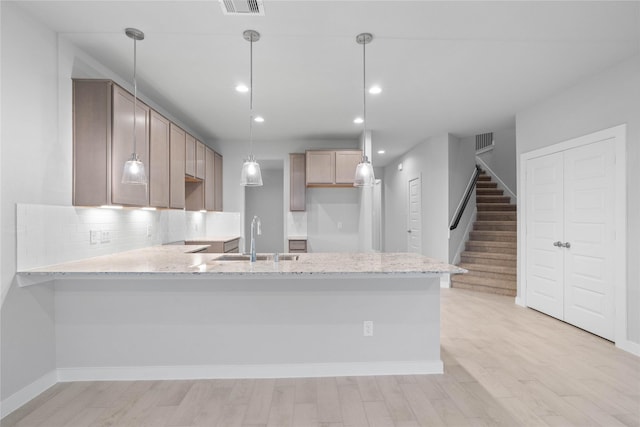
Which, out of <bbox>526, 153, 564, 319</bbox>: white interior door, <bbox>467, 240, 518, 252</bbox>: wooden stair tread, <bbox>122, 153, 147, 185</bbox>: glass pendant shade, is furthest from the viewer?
<bbox>467, 240, 518, 252</bbox>: wooden stair tread

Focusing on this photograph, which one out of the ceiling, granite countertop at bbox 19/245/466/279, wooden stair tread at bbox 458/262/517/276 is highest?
the ceiling

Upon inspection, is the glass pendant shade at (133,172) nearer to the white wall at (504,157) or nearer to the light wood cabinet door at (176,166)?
the light wood cabinet door at (176,166)

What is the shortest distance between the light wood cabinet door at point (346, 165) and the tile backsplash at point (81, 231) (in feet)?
8.38

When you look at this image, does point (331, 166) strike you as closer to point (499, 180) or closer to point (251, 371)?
point (251, 371)

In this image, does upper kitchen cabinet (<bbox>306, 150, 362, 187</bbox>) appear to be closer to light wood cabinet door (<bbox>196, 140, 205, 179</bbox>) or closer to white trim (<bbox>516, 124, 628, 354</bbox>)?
light wood cabinet door (<bbox>196, 140, 205, 179</bbox>)

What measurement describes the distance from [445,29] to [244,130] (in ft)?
11.5

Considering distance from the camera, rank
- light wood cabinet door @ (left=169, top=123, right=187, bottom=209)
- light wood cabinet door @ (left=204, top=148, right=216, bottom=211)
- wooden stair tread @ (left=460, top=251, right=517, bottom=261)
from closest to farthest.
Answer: light wood cabinet door @ (left=169, top=123, right=187, bottom=209) < light wood cabinet door @ (left=204, top=148, right=216, bottom=211) < wooden stair tread @ (left=460, top=251, right=517, bottom=261)

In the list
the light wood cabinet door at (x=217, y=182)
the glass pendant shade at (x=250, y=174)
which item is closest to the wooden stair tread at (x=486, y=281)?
the light wood cabinet door at (x=217, y=182)

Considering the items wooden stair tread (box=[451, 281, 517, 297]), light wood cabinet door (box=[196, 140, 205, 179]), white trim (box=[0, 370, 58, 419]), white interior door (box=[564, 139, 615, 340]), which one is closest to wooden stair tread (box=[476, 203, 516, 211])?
wooden stair tread (box=[451, 281, 517, 297])

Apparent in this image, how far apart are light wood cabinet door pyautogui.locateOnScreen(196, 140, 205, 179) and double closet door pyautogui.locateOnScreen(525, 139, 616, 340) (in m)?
4.49

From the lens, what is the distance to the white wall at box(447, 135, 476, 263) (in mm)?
5758

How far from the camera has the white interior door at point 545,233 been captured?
3.91 m

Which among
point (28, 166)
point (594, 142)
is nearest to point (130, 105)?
point (28, 166)

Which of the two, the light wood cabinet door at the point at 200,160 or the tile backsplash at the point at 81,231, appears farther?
the light wood cabinet door at the point at 200,160
